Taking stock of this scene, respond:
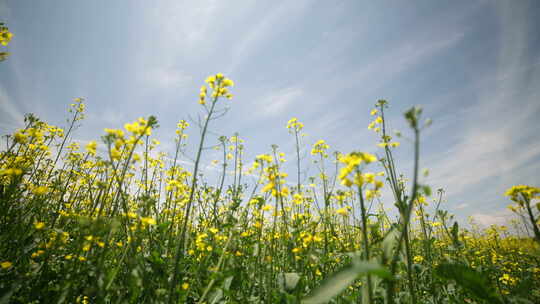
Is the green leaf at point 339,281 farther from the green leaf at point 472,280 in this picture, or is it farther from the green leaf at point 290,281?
the green leaf at point 472,280

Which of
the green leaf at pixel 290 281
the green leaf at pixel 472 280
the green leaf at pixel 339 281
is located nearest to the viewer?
the green leaf at pixel 339 281

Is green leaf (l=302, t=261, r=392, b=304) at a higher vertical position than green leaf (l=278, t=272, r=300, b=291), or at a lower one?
higher

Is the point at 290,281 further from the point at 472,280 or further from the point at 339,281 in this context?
the point at 472,280

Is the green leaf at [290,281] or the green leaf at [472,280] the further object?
the green leaf at [290,281]

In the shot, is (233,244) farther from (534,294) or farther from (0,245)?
(534,294)

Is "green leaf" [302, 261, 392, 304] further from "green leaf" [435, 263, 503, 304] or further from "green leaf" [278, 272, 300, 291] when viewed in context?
"green leaf" [435, 263, 503, 304]

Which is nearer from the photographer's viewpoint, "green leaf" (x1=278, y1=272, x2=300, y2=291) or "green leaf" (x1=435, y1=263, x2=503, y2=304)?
"green leaf" (x1=435, y1=263, x2=503, y2=304)

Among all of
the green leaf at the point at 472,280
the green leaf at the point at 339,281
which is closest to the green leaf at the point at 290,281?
the green leaf at the point at 339,281

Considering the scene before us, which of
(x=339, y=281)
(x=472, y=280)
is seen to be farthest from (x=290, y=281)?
(x=472, y=280)

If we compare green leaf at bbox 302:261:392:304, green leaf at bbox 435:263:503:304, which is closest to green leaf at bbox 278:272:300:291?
green leaf at bbox 302:261:392:304

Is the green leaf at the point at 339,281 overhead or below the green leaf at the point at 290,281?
overhead

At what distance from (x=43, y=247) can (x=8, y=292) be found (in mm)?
1417

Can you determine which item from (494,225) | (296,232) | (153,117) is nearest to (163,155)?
(153,117)

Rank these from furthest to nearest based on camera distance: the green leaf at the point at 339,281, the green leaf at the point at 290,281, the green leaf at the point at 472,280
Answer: the green leaf at the point at 290,281 < the green leaf at the point at 472,280 < the green leaf at the point at 339,281
